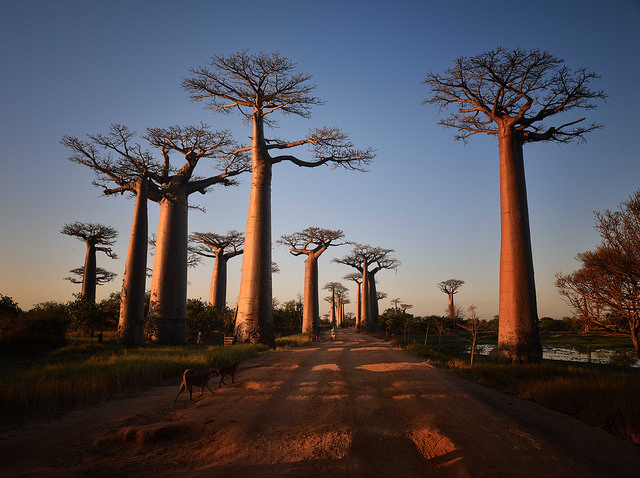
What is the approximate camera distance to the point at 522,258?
11.5 meters

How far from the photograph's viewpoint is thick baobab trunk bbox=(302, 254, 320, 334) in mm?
31719

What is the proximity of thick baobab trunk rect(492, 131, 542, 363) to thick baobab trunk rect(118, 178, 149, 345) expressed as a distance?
1450 cm

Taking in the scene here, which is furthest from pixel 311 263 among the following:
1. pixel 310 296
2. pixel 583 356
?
pixel 583 356

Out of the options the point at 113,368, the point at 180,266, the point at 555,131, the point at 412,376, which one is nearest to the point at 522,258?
the point at 555,131

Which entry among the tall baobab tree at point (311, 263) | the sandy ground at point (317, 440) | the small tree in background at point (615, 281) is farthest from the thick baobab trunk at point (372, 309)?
the sandy ground at point (317, 440)

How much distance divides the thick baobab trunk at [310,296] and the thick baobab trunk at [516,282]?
69.8 feet

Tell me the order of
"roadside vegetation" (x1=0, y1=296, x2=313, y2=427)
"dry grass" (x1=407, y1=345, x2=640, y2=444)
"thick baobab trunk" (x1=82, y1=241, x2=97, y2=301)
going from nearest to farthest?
"dry grass" (x1=407, y1=345, x2=640, y2=444) → "roadside vegetation" (x1=0, y1=296, x2=313, y2=427) → "thick baobab trunk" (x1=82, y1=241, x2=97, y2=301)

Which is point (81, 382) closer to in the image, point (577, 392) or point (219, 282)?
point (577, 392)

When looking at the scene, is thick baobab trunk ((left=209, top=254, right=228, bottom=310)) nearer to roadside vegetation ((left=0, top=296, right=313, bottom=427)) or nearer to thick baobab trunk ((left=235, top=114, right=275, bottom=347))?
roadside vegetation ((left=0, top=296, right=313, bottom=427))

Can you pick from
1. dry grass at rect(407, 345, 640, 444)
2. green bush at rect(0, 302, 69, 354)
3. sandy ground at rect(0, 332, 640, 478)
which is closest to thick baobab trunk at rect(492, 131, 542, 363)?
dry grass at rect(407, 345, 640, 444)

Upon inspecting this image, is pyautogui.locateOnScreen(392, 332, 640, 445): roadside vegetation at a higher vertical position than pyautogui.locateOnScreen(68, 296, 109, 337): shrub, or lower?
lower

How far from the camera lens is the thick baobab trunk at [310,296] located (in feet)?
104

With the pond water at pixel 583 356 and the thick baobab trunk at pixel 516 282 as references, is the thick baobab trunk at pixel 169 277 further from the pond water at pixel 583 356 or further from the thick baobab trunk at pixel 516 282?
the pond water at pixel 583 356

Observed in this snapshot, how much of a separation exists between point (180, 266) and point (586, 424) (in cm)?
1735
